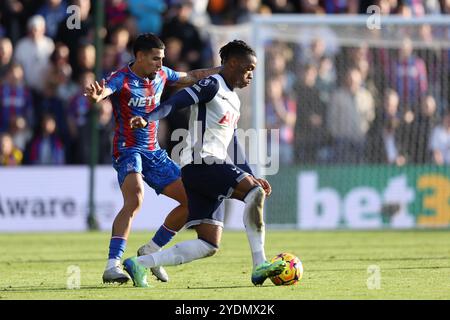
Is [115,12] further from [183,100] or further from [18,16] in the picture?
[183,100]

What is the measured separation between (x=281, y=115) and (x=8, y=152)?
16.4 feet

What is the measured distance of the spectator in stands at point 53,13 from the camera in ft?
62.3

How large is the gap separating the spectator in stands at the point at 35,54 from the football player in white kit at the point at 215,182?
33.4 feet

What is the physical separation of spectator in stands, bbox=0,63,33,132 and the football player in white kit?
988 centimetres

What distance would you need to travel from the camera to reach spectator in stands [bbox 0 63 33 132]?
18.3 meters

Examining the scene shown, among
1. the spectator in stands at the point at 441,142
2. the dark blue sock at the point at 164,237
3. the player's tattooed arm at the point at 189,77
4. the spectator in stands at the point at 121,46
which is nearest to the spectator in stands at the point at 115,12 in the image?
the spectator in stands at the point at 121,46

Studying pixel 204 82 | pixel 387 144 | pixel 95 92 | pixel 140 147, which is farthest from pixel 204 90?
pixel 387 144

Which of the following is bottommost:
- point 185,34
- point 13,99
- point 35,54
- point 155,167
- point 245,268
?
point 245,268

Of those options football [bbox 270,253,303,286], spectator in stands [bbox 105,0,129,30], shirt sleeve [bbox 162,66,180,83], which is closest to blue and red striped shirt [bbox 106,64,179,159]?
shirt sleeve [bbox 162,66,180,83]

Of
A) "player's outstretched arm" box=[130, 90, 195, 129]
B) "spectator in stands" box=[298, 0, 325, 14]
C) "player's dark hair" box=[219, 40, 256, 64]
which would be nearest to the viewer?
"player's outstretched arm" box=[130, 90, 195, 129]

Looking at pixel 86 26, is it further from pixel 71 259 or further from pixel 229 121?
pixel 229 121

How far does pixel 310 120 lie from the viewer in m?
19.7

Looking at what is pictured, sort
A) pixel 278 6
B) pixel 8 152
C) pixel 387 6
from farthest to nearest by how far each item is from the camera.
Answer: pixel 278 6 < pixel 387 6 < pixel 8 152

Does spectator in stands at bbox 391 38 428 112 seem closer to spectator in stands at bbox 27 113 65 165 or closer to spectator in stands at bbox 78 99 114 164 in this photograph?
spectator in stands at bbox 78 99 114 164
